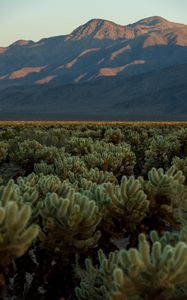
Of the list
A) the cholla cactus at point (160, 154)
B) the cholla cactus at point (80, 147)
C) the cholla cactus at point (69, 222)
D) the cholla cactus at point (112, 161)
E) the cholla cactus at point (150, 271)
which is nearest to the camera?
the cholla cactus at point (150, 271)

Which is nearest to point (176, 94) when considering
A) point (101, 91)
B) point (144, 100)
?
point (144, 100)

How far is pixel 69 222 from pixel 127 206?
2.44 feet

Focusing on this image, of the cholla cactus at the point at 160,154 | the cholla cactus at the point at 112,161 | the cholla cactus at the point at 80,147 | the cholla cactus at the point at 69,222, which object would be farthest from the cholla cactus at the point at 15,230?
the cholla cactus at the point at 160,154

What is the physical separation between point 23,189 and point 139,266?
6.98 ft

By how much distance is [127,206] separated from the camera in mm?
4438

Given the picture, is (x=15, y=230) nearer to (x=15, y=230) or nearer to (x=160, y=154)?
(x=15, y=230)

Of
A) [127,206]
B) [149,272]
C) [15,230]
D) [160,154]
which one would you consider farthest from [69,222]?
[160,154]

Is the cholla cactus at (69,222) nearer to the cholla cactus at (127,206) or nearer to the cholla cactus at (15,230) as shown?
the cholla cactus at (127,206)

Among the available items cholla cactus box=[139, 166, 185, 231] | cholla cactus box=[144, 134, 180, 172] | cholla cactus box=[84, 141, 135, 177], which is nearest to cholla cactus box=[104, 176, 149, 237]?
cholla cactus box=[139, 166, 185, 231]

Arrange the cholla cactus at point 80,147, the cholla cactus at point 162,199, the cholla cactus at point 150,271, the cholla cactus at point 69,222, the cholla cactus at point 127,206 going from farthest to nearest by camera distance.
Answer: the cholla cactus at point 80,147, the cholla cactus at point 162,199, the cholla cactus at point 127,206, the cholla cactus at point 69,222, the cholla cactus at point 150,271

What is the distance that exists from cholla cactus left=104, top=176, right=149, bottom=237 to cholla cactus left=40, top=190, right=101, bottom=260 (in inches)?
15.0

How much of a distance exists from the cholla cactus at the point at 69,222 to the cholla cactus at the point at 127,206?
38 cm

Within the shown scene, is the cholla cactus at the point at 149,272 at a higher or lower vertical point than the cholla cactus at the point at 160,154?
higher

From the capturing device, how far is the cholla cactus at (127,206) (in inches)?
174
